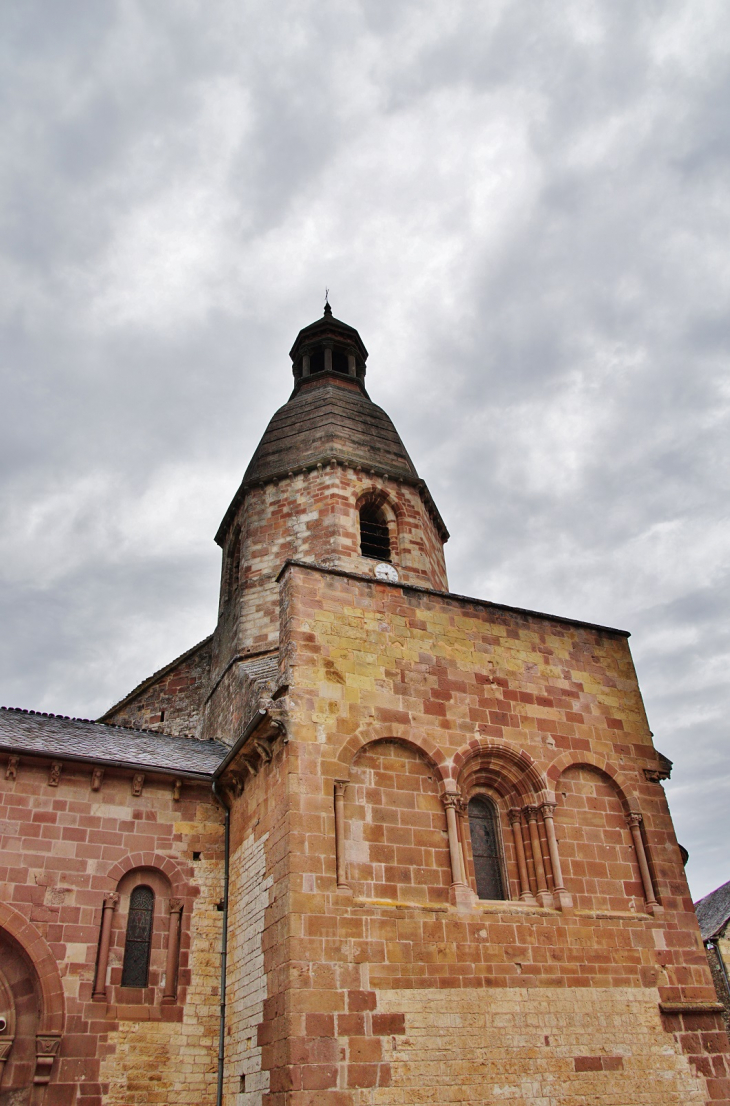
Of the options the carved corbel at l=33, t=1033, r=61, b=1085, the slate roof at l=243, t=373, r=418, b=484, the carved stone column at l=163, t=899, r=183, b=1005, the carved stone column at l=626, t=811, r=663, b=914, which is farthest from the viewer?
the slate roof at l=243, t=373, r=418, b=484

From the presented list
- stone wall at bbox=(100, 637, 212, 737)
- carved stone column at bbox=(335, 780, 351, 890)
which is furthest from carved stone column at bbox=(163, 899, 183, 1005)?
stone wall at bbox=(100, 637, 212, 737)

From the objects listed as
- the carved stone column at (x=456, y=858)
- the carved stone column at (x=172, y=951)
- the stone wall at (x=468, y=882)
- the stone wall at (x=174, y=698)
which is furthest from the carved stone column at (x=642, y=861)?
the stone wall at (x=174, y=698)

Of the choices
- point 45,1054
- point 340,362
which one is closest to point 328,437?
point 340,362

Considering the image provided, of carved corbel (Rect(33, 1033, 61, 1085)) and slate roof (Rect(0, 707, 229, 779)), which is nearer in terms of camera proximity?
carved corbel (Rect(33, 1033, 61, 1085))

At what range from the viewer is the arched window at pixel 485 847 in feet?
35.9

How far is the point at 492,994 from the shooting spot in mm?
9617

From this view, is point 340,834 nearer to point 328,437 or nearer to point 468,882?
point 468,882

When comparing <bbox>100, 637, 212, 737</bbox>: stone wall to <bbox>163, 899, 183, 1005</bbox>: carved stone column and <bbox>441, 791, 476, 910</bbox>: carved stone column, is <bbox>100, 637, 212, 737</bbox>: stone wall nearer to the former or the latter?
<bbox>163, 899, 183, 1005</bbox>: carved stone column

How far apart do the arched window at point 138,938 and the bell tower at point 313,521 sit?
389 centimetres

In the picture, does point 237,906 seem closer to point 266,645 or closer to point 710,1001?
point 266,645

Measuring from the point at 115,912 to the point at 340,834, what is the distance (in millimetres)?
3590

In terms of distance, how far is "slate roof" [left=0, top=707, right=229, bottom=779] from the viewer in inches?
449

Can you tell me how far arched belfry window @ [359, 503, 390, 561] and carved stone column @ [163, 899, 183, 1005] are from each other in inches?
317

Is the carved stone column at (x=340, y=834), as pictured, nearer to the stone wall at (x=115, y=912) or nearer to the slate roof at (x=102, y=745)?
the slate roof at (x=102, y=745)
